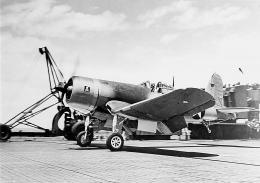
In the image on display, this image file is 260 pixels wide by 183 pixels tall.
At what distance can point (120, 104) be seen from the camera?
40.5 feet

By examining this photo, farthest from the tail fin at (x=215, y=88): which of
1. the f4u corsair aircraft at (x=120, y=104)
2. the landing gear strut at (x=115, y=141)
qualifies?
the landing gear strut at (x=115, y=141)

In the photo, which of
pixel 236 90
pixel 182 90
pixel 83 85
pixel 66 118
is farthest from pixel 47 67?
pixel 236 90

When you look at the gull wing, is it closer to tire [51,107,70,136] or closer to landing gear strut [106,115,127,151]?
landing gear strut [106,115,127,151]

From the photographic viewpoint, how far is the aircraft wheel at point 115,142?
11227 mm

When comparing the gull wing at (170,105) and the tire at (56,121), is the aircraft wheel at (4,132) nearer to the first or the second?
the tire at (56,121)

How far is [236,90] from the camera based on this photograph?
3103 centimetres

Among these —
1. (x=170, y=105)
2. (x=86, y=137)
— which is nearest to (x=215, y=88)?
(x=170, y=105)

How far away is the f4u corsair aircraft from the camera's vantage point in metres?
11.2

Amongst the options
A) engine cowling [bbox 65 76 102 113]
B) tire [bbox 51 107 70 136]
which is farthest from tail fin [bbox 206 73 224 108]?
tire [bbox 51 107 70 136]

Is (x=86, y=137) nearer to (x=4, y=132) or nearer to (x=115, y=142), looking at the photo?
(x=115, y=142)

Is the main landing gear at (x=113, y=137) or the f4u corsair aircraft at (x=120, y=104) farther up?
the f4u corsair aircraft at (x=120, y=104)

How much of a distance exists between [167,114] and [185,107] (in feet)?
2.67

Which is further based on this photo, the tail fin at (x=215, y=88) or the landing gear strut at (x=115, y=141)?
the tail fin at (x=215, y=88)

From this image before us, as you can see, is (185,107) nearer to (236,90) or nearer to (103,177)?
(103,177)
